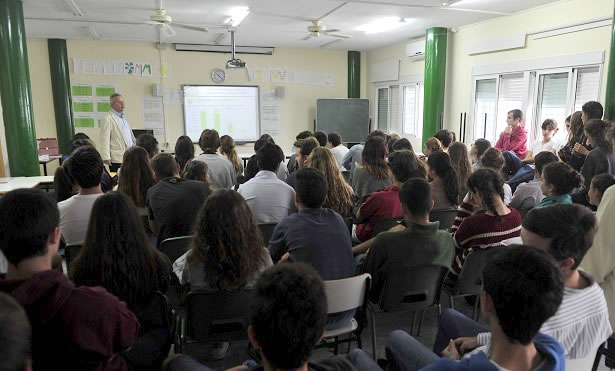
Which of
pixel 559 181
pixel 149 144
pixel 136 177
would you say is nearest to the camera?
pixel 559 181

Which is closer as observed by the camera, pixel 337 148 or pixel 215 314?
pixel 215 314

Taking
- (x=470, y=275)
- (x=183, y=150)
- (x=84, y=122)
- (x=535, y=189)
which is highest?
(x=84, y=122)

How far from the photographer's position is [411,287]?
7.48 ft

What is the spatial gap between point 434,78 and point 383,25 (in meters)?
1.32

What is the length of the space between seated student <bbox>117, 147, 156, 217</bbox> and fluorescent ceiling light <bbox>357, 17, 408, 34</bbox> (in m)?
4.64

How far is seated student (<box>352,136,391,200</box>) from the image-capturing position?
3809 millimetres

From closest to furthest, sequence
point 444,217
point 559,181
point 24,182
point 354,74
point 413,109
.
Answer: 1. point 559,181
2. point 444,217
3. point 24,182
4. point 413,109
5. point 354,74

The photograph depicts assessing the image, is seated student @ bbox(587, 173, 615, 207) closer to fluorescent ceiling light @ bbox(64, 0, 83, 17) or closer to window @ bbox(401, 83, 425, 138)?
window @ bbox(401, 83, 425, 138)

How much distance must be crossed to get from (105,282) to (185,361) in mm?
481

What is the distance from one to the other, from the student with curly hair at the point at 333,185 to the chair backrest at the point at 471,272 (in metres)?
1.04

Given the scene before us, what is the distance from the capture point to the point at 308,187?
2266mm

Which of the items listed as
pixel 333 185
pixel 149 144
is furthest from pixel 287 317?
pixel 149 144

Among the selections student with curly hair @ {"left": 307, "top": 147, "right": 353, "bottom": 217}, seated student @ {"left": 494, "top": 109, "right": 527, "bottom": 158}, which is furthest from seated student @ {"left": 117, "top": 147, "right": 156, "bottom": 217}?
seated student @ {"left": 494, "top": 109, "right": 527, "bottom": 158}

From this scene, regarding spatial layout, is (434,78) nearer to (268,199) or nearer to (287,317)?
(268,199)
